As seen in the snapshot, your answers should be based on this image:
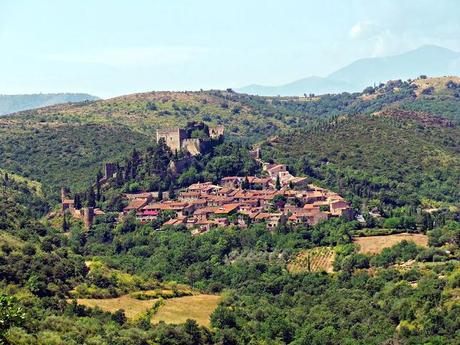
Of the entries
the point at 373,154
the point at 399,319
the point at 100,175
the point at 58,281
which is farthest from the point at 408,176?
the point at 58,281

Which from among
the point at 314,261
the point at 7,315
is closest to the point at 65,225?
the point at 314,261

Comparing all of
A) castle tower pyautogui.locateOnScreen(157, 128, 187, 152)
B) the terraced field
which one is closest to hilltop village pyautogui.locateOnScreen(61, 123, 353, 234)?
castle tower pyautogui.locateOnScreen(157, 128, 187, 152)

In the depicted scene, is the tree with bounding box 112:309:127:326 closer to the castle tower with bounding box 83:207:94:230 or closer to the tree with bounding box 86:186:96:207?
the castle tower with bounding box 83:207:94:230

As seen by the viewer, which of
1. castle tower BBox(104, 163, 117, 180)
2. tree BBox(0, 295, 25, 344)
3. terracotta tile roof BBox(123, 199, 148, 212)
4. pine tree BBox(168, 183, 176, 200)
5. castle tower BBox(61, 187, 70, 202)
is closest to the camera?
tree BBox(0, 295, 25, 344)

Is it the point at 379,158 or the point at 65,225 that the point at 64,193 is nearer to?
the point at 65,225

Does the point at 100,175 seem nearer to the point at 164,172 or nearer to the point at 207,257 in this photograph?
the point at 164,172
